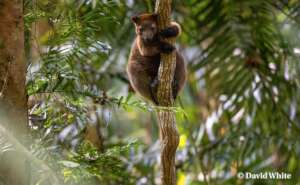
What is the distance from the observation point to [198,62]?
814 centimetres


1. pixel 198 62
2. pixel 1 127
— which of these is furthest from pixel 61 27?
pixel 198 62

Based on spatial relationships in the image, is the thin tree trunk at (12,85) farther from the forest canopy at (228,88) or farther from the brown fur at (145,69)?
the brown fur at (145,69)

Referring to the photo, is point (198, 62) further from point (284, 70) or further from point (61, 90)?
point (61, 90)

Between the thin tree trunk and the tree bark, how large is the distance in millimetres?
1226

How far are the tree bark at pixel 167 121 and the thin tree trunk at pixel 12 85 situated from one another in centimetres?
123

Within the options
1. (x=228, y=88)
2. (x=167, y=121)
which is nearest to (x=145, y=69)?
(x=228, y=88)

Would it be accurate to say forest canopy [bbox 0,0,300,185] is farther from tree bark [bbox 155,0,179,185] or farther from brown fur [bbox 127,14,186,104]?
tree bark [bbox 155,0,179,185]

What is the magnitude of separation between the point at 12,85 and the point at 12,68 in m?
0.11

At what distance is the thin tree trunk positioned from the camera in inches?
141

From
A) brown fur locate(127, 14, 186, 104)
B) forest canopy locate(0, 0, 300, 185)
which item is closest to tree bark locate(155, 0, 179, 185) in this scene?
brown fur locate(127, 14, 186, 104)

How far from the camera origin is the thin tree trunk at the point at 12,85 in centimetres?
359

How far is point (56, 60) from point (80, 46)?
309 millimetres

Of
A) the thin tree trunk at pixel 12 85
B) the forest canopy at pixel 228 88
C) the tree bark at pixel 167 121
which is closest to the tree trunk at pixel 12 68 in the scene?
the thin tree trunk at pixel 12 85

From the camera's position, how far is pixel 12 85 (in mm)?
3826
